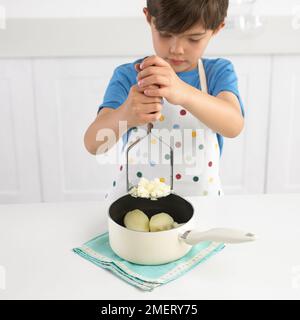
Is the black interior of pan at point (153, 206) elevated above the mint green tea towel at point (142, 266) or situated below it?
above

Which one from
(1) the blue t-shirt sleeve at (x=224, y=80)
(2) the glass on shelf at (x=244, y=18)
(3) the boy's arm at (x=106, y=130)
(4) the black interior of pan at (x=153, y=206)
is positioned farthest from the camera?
(2) the glass on shelf at (x=244, y=18)

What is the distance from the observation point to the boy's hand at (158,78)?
0.78 meters

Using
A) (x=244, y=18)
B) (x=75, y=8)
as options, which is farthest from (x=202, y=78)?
(x=75, y=8)

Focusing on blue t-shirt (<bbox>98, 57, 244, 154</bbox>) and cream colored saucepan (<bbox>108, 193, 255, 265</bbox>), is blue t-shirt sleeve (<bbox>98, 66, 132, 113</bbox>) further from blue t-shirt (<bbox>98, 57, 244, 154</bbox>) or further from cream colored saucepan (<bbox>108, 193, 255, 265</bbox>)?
cream colored saucepan (<bbox>108, 193, 255, 265</bbox>)

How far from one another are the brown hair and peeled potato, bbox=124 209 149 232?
0.39m

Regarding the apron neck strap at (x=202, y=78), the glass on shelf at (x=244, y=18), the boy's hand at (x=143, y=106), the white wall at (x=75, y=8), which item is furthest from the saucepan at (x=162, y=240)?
the white wall at (x=75, y=8)

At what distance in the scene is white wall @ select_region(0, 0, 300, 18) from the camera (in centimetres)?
202

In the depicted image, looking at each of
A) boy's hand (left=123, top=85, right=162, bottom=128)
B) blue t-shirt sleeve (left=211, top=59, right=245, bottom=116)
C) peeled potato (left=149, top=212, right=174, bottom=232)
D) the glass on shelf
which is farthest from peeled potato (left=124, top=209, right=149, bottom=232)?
the glass on shelf

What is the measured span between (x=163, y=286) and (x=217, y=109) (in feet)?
1.43

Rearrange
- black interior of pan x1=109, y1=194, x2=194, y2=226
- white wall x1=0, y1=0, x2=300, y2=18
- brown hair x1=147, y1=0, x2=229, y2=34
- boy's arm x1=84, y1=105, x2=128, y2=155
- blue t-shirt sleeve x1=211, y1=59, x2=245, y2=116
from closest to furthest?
black interior of pan x1=109, y1=194, x2=194, y2=226 < brown hair x1=147, y1=0, x2=229, y2=34 < boy's arm x1=84, y1=105, x2=128, y2=155 < blue t-shirt sleeve x1=211, y1=59, x2=245, y2=116 < white wall x1=0, y1=0, x2=300, y2=18

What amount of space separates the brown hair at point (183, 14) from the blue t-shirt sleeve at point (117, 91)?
0.26 meters

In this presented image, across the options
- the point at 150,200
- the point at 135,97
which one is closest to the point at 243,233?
the point at 150,200

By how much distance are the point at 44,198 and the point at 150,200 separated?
1391 millimetres

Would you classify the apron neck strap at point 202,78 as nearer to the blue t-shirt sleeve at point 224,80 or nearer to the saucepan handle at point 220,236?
the blue t-shirt sleeve at point 224,80
